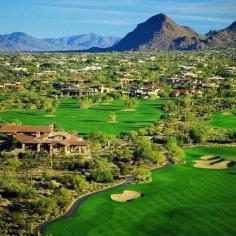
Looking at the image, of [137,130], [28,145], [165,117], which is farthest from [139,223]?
[165,117]

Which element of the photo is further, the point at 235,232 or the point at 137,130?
the point at 137,130

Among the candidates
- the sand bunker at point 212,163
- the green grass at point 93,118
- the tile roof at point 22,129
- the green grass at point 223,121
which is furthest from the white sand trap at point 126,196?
the green grass at point 223,121

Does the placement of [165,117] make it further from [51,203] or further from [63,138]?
[51,203]

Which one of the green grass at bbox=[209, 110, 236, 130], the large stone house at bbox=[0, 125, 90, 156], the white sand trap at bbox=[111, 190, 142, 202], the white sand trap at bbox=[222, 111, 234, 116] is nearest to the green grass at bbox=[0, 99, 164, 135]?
the green grass at bbox=[209, 110, 236, 130]

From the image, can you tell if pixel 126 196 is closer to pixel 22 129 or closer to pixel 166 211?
pixel 166 211

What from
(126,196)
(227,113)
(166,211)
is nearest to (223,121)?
(227,113)

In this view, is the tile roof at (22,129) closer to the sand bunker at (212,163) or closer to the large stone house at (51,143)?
the large stone house at (51,143)
